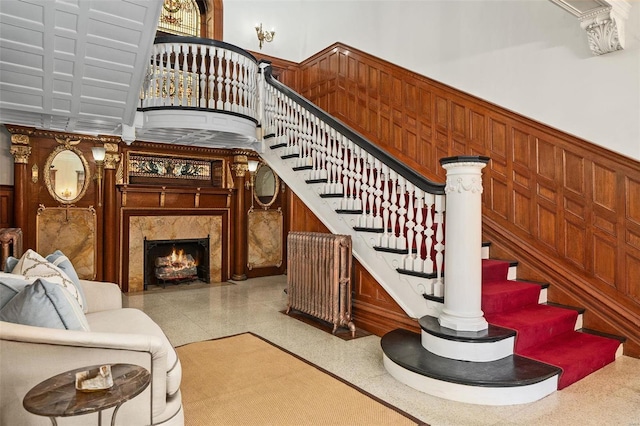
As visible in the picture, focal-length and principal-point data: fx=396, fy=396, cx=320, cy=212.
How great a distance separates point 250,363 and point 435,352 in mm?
1480

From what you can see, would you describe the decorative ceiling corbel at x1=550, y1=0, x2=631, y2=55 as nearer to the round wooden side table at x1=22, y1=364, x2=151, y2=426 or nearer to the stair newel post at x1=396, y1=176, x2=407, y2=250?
the stair newel post at x1=396, y1=176, x2=407, y2=250

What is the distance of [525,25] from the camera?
13.7 ft

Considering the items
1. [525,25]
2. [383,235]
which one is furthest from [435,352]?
[525,25]

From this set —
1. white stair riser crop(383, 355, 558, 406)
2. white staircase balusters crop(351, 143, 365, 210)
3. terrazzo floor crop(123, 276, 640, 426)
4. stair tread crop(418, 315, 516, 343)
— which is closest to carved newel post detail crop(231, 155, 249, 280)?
terrazzo floor crop(123, 276, 640, 426)

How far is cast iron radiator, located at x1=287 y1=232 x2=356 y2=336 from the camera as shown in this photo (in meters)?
4.02

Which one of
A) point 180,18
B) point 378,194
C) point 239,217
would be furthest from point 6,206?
point 378,194

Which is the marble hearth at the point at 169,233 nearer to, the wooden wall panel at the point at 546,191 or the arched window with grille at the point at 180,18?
the arched window with grille at the point at 180,18

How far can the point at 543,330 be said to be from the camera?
3160 mm

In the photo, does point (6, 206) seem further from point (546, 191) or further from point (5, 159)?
point (546, 191)

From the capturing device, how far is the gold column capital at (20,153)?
564cm

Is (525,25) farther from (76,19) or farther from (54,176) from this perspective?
(54,176)

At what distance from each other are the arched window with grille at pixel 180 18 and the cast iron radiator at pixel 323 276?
16.5ft

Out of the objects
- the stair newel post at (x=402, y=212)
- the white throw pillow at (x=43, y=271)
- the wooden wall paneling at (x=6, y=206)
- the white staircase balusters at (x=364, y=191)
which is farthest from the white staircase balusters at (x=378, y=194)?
the wooden wall paneling at (x=6, y=206)

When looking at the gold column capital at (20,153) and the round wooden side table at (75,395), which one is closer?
the round wooden side table at (75,395)
